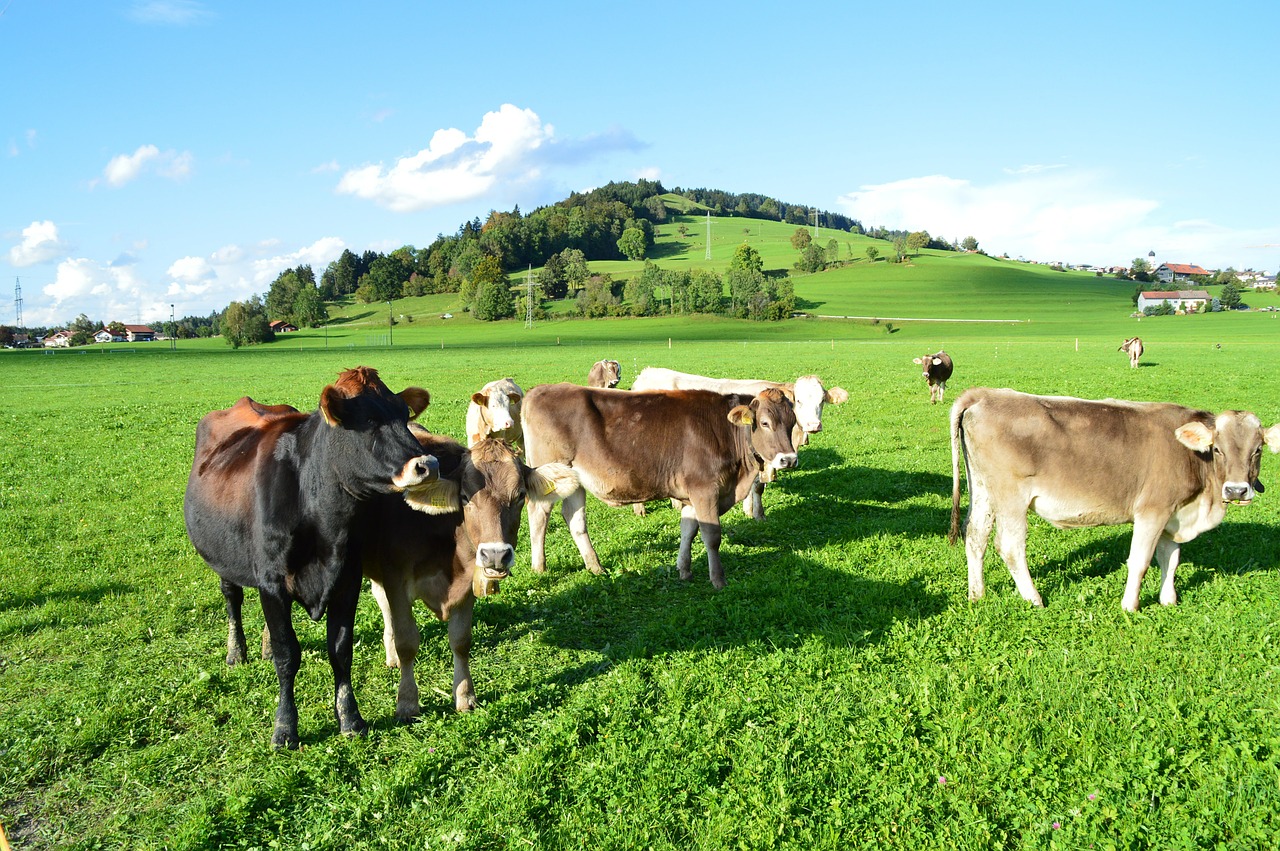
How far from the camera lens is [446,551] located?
20.1 ft

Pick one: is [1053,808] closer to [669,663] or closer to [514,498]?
[669,663]

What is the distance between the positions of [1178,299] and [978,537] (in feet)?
422

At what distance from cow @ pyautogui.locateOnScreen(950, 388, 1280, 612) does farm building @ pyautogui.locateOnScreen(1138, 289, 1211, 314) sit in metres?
114

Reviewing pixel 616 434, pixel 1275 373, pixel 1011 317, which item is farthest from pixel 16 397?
pixel 1011 317

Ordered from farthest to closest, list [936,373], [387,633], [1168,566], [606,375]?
[936,373]
[606,375]
[1168,566]
[387,633]

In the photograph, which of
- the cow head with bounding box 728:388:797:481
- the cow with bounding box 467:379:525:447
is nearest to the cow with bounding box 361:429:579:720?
the cow head with bounding box 728:388:797:481

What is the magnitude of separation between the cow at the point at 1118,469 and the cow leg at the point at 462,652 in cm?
522

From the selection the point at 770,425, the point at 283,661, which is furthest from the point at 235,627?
the point at 770,425

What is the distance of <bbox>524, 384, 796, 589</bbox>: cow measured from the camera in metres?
9.12

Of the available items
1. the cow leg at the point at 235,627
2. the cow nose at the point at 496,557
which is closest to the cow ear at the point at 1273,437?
the cow nose at the point at 496,557

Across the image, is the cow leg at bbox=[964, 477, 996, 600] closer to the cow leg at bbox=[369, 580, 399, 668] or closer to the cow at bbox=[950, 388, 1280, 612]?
the cow at bbox=[950, 388, 1280, 612]

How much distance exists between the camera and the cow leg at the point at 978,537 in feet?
26.6

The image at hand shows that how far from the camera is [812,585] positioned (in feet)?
27.9

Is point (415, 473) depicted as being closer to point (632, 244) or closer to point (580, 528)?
point (580, 528)
